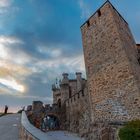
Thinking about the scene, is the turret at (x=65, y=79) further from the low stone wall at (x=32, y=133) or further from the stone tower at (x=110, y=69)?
the low stone wall at (x=32, y=133)

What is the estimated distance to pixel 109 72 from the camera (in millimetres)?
9570

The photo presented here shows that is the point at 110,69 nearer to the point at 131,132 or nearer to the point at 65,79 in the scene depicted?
the point at 131,132

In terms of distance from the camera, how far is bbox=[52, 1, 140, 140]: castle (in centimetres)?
835

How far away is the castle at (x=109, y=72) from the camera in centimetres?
835

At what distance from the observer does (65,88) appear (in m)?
24.5

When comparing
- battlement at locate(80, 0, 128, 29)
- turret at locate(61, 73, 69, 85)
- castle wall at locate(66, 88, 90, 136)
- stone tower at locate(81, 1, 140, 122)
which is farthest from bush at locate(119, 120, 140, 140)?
turret at locate(61, 73, 69, 85)

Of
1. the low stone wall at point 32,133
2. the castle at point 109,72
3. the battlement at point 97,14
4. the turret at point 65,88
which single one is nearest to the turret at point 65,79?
the turret at point 65,88

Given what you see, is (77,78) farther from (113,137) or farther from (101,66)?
(113,137)

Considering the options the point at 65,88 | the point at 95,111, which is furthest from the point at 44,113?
the point at 95,111

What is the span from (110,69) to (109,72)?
168mm

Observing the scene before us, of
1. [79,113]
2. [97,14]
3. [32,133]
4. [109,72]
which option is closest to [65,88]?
[79,113]

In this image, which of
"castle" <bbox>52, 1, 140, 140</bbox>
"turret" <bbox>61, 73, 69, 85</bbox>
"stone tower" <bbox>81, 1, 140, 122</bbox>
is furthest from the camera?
"turret" <bbox>61, 73, 69, 85</bbox>

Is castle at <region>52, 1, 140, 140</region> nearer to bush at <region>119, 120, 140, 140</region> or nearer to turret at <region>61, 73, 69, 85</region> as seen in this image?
bush at <region>119, 120, 140, 140</region>

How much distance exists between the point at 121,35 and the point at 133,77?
2.62 meters
